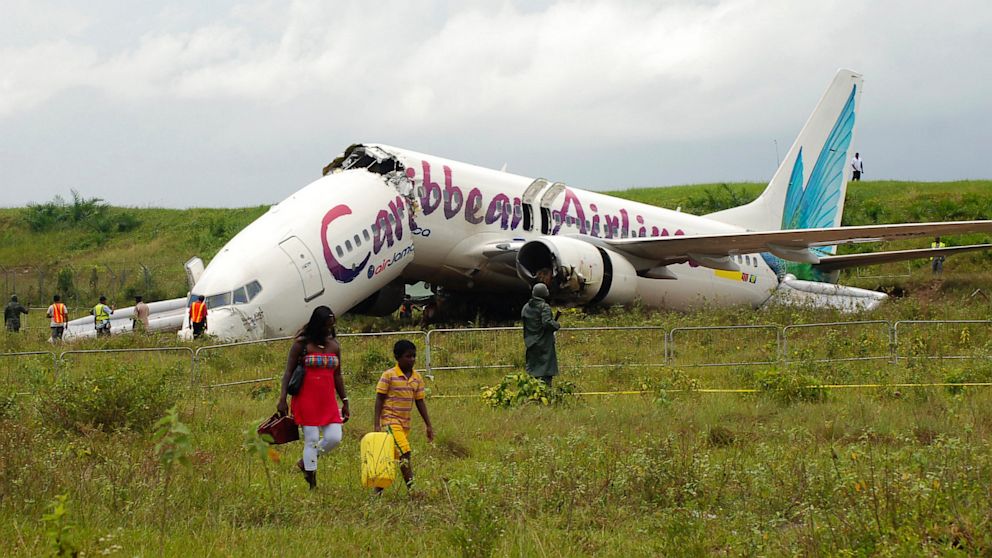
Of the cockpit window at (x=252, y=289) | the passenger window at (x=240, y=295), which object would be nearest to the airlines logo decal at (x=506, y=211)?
the cockpit window at (x=252, y=289)

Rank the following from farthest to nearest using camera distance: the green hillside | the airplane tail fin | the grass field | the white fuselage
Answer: the green hillside, the airplane tail fin, the white fuselage, the grass field

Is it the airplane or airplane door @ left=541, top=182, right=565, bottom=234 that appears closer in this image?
the airplane

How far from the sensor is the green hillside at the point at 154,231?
41188mm

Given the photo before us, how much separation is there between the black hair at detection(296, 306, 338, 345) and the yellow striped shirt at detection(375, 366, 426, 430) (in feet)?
1.81

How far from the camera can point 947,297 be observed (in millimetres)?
28219

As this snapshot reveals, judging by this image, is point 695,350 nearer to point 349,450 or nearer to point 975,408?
point 975,408

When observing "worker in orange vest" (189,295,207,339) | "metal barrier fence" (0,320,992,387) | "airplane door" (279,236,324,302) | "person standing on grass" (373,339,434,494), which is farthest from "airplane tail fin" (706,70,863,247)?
"person standing on grass" (373,339,434,494)

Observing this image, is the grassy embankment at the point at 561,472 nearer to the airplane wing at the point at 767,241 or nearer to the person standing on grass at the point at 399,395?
the person standing on grass at the point at 399,395

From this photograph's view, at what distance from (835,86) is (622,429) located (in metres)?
22.9

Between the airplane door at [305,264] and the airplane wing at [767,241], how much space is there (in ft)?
22.6

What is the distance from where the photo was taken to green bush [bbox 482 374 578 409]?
1226cm

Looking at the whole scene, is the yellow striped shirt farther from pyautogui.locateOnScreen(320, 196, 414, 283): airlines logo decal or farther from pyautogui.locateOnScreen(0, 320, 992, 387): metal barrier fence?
pyautogui.locateOnScreen(320, 196, 414, 283): airlines logo decal

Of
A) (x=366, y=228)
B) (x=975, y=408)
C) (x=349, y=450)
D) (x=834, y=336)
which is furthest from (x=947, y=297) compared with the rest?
(x=349, y=450)

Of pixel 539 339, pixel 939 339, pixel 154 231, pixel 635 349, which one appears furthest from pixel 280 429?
pixel 154 231
